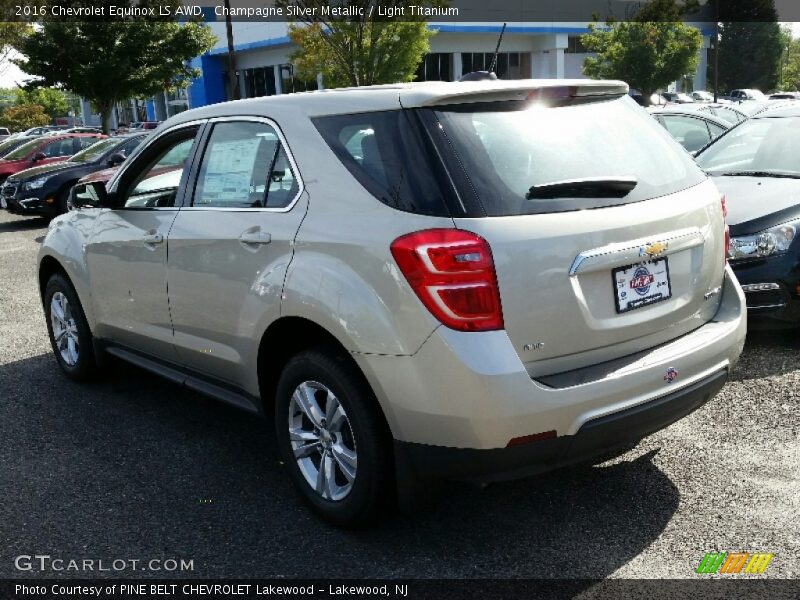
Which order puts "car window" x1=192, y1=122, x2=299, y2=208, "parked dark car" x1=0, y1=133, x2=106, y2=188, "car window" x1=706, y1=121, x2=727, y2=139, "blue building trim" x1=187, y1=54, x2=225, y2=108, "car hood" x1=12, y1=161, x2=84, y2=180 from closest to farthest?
1. "car window" x1=192, y1=122, x2=299, y2=208
2. "car window" x1=706, y1=121, x2=727, y2=139
3. "car hood" x1=12, y1=161, x2=84, y2=180
4. "parked dark car" x1=0, y1=133, x2=106, y2=188
5. "blue building trim" x1=187, y1=54, x2=225, y2=108

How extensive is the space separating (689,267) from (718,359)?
0.41 metres

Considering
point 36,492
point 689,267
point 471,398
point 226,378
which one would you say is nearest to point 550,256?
point 471,398

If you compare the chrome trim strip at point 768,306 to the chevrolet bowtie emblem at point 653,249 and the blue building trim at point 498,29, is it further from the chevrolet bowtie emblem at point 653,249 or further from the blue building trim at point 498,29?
the blue building trim at point 498,29

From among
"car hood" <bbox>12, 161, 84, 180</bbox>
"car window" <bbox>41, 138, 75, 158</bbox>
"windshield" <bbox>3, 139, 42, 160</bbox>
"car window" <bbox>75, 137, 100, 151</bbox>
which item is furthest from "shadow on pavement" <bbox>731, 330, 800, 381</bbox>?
"windshield" <bbox>3, 139, 42, 160</bbox>

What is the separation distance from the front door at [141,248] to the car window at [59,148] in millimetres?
15430

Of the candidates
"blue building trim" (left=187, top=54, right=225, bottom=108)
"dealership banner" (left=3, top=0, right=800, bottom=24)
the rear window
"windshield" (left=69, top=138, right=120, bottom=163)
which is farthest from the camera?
"blue building trim" (left=187, top=54, right=225, bottom=108)

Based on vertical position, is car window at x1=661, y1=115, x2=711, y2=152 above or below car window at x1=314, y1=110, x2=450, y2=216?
below

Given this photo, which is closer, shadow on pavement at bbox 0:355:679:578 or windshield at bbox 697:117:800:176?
shadow on pavement at bbox 0:355:679:578

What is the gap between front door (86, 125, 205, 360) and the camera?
4.39 m

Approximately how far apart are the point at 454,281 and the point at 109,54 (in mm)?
30630

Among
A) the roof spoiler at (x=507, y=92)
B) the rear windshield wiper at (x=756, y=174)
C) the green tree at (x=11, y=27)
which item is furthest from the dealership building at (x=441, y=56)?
the roof spoiler at (x=507, y=92)

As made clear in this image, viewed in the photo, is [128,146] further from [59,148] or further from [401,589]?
[401,589]

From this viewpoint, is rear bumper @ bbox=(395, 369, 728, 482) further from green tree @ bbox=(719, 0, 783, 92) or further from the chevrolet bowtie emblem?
green tree @ bbox=(719, 0, 783, 92)

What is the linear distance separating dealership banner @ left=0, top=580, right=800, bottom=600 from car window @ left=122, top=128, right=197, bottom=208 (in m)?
2.02
